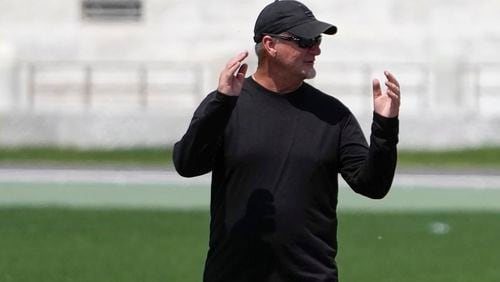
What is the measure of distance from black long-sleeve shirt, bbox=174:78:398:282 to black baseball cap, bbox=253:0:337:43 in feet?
0.91

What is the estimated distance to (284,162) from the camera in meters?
5.59

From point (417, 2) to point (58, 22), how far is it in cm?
680

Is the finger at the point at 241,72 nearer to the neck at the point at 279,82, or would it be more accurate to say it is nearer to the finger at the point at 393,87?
the neck at the point at 279,82

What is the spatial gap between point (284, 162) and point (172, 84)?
65.2 ft

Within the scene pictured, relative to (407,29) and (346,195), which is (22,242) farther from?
(407,29)

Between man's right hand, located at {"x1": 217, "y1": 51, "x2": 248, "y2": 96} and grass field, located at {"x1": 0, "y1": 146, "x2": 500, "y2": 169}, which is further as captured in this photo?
grass field, located at {"x1": 0, "y1": 146, "x2": 500, "y2": 169}

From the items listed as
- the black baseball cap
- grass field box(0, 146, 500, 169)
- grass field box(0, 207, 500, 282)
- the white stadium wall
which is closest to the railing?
the white stadium wall

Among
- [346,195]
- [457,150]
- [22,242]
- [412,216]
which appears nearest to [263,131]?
[22,242]

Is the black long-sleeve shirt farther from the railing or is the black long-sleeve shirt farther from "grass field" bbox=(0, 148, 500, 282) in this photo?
the railing

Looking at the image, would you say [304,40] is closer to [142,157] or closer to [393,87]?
[393,87]

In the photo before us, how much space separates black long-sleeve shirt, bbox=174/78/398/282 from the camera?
5570 millimetres

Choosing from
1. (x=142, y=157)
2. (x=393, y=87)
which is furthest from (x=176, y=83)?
(x=393, y=87)

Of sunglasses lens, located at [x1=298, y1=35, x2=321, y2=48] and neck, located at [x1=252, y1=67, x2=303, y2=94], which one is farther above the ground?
sunglasses lens, located at [x1=298, y1=35, x2=321, y2=48]

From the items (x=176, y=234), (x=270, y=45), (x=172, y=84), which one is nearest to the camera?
(x=270, y=45)
